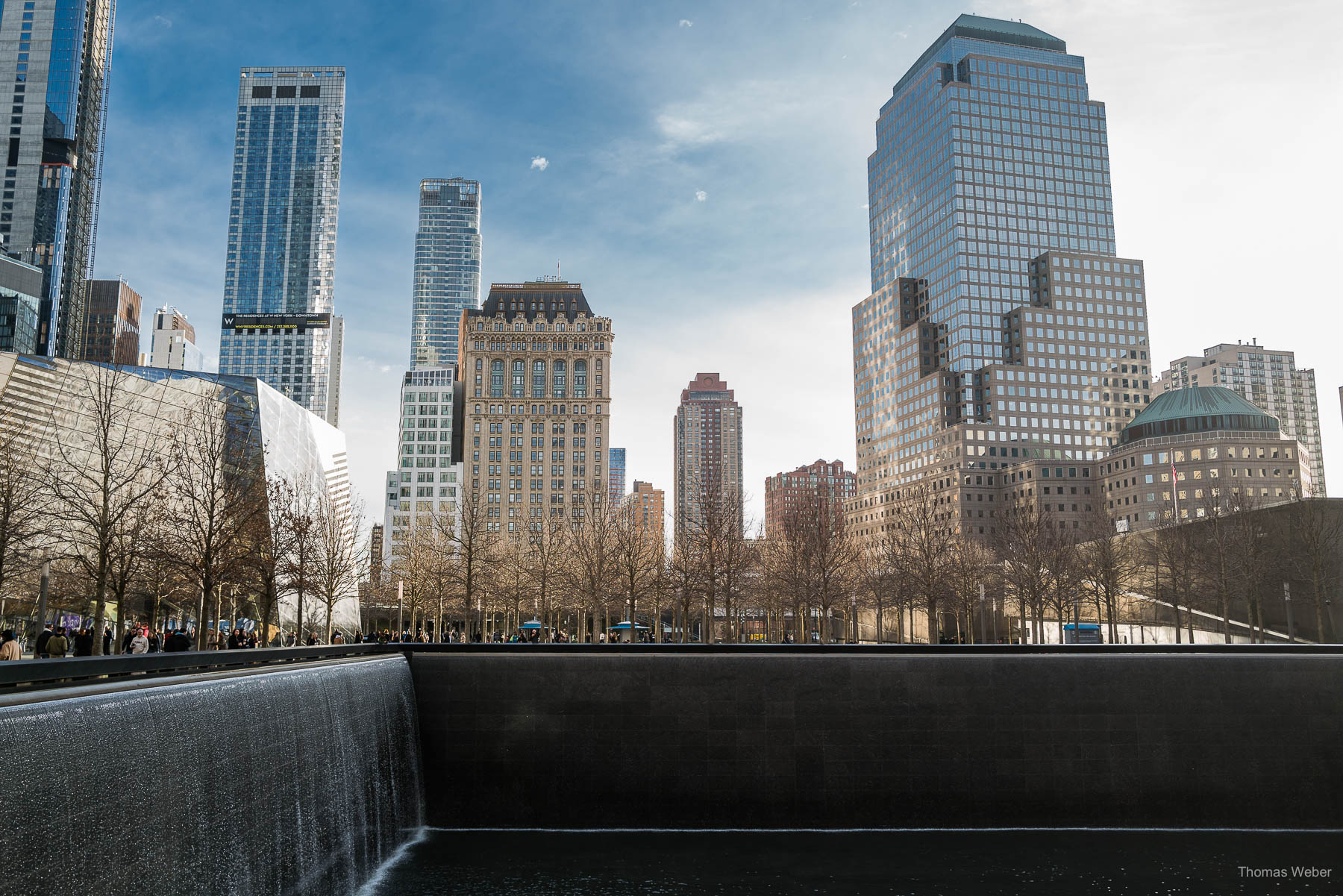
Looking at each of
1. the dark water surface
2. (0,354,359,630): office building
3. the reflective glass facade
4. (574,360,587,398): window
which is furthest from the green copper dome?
the dark water surface

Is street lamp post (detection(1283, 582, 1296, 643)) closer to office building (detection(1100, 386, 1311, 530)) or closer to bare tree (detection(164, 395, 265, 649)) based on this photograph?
bare tree (detection(164, 395, 265, 649))

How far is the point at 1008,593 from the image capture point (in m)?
70.5

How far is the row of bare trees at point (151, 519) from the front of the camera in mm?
32500

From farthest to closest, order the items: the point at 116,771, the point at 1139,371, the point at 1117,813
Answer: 1. the point at 1139,371
2. the point at 1117,813
3. the point at 116,771

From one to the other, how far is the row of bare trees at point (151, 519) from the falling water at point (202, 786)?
1422 cm

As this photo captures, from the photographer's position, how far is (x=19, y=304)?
13675 cm

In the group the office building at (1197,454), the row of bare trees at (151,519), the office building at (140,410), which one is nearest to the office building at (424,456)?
the row of bare trees at (151,519)

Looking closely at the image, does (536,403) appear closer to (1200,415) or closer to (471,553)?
(1200,415)

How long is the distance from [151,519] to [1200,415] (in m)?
154

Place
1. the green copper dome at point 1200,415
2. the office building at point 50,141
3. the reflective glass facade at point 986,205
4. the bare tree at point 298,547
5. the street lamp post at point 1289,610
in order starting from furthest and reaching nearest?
the reflective glass facade at point 986,205 < the office building at point 50,141 < the green copper dome at point 1200,415 < the street lamp post at point 1289,610 < the bare tree at point 298,547

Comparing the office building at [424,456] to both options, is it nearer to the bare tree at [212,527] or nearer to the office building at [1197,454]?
the office building at [1197,454]

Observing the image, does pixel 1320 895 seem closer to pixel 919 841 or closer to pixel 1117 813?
pixel 1117 813

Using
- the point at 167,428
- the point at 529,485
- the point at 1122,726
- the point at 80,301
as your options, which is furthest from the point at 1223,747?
the point at 80,301

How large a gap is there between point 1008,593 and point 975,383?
11997cm
